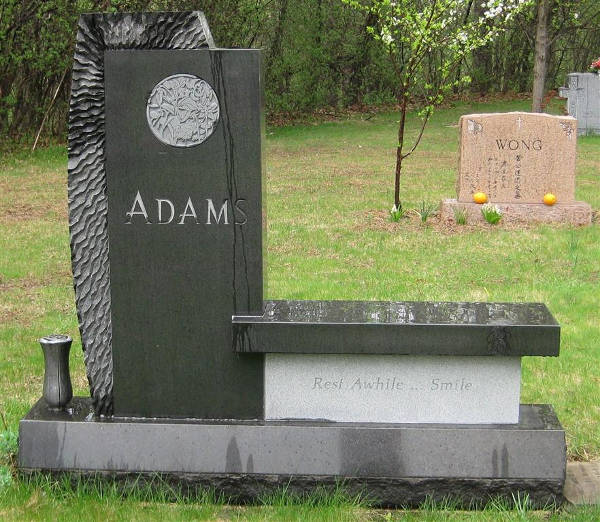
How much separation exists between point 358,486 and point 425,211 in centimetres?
731

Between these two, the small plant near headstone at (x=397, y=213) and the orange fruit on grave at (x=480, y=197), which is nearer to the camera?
the orange fruit on grave at (x=480, y=197)

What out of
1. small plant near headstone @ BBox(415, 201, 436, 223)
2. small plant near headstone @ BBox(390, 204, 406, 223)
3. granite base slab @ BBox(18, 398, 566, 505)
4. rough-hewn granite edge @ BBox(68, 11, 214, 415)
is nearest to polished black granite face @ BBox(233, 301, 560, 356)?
granite base slab @ BBox(18, 398, 566, 505)

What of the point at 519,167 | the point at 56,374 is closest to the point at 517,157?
the point at 519,167

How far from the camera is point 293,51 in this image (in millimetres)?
26047

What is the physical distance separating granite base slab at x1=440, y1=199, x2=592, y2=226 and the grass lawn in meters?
0.25

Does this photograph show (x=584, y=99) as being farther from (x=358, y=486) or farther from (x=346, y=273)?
(x=358, y=486)

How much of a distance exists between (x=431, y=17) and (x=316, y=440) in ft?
26.5

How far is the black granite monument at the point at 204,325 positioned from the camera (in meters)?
3.94

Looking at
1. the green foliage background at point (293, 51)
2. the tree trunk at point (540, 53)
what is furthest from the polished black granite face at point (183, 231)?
the tree trunk at point (540, 53)

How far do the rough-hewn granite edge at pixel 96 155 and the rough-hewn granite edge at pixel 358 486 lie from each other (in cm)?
41

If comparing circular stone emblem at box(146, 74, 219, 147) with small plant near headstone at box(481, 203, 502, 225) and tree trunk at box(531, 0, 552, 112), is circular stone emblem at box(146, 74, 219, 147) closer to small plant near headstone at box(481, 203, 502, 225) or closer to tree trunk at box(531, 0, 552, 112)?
small plant near headstone at box(481, 203, 502, 225)

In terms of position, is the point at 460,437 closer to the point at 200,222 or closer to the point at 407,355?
the point at 407,355

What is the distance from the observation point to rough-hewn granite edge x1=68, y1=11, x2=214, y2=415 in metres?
3.96

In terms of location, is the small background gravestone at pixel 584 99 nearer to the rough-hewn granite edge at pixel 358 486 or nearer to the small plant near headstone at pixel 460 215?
the small plant near headstone at pixel 460 215
